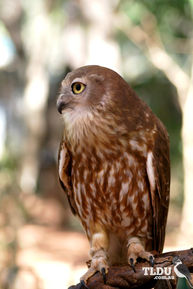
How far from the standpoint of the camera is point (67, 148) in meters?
3.01

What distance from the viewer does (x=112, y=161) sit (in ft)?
9.28

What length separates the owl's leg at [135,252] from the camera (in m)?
2.53

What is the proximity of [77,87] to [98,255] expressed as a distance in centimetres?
114

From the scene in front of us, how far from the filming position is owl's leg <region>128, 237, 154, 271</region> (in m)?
2.53

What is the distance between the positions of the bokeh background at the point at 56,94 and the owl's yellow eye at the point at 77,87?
57 centimetres

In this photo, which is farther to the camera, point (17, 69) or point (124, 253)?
point (17, 69)

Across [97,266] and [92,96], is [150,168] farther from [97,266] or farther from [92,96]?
[97,266]

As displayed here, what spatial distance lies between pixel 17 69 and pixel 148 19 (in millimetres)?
7959

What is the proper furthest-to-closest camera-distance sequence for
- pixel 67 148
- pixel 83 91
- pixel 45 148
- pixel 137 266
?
pixel 45 148 < pixel 67 148 < pixel 83 91 < pixel 137 266

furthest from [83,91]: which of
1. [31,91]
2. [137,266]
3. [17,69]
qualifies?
[17,69]

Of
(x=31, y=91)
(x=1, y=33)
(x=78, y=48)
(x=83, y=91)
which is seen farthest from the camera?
(x=1, y=33)

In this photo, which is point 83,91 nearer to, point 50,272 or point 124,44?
point 50,272

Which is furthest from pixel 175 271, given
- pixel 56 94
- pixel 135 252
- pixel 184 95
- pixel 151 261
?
pixel 184 95

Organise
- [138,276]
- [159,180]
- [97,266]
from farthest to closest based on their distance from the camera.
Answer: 1. [159,180]
2. [97,266]
3. [138,276]
